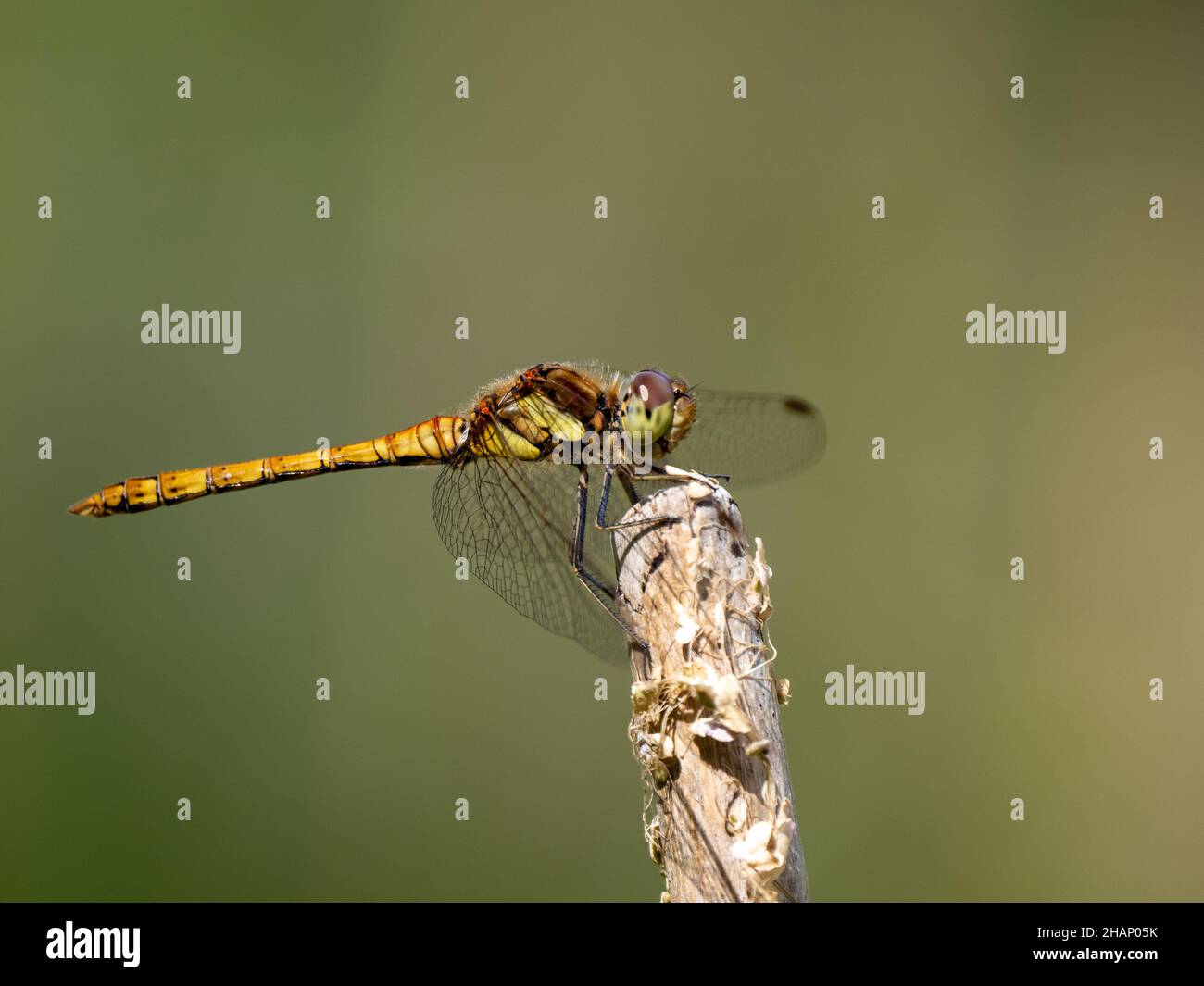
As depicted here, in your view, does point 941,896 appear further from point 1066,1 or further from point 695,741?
point 1066,1

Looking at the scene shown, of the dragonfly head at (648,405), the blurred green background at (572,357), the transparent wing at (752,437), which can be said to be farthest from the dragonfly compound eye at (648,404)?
the blurred green background at (572,357)

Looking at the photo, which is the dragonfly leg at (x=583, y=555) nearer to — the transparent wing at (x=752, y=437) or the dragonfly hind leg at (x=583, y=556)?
the dragonfly hind leg at (x=583, y=556)

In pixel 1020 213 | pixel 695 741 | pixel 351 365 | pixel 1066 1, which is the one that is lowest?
pixel 695 741

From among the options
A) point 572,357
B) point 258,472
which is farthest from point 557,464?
point 572,357

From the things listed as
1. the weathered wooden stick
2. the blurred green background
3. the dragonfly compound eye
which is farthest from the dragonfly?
the blurred green background

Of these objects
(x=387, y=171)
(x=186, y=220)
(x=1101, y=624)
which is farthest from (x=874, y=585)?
(x=186, y=220)

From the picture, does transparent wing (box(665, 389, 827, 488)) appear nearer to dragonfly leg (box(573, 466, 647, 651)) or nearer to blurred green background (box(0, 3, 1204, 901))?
dragonfly leg (box(573, 466, 647, 651))
